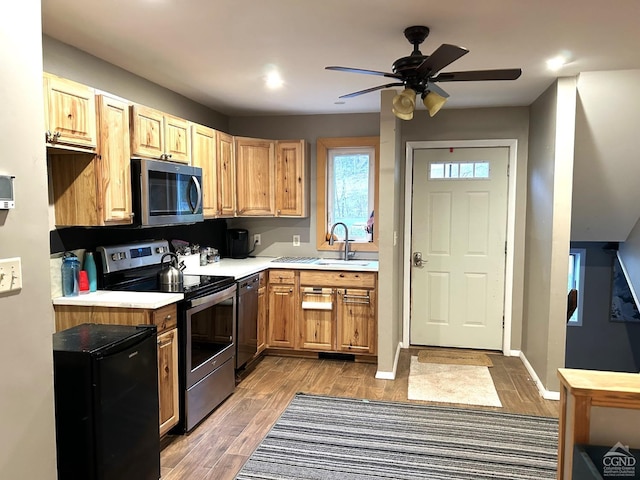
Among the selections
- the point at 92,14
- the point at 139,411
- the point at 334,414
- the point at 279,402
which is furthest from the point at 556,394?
the point at 92,14

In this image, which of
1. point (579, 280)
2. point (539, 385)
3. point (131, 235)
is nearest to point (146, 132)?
point (131, 235)

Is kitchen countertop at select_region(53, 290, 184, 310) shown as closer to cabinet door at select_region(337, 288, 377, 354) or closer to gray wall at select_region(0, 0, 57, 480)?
gray wall at select_region(0, 0, 57, 480)

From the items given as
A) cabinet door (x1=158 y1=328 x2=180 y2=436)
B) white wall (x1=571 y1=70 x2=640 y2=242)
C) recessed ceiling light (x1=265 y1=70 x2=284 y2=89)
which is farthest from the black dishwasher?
white wall (x1=571 y1=70 x2=640 y2=242)

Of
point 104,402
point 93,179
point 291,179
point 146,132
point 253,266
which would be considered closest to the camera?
point 104,402

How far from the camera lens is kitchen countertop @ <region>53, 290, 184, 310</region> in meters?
2.62

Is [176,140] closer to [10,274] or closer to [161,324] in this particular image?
[161,324]

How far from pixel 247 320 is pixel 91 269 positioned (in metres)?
1.42

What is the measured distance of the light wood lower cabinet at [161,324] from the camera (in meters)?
2.64

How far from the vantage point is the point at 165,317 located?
2744 mm

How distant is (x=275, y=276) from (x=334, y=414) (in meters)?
1.54

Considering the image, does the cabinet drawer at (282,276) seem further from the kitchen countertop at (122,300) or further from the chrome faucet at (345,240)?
the kitchen countertop at (122,300)

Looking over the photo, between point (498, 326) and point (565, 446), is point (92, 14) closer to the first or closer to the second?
point (565, 446)

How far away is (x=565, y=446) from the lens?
1.63 meters

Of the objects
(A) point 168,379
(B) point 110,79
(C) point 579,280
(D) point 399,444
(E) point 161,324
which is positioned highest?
(B) point 110,79
